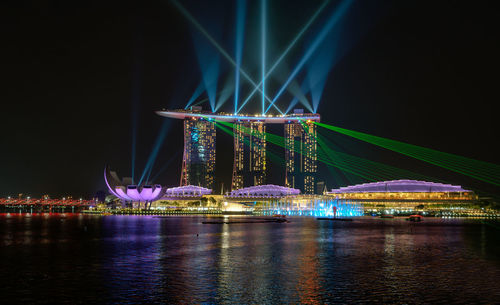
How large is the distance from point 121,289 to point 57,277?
4.57 meters

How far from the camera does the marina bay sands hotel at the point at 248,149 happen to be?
6216 inches

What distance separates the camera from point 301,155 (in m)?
160

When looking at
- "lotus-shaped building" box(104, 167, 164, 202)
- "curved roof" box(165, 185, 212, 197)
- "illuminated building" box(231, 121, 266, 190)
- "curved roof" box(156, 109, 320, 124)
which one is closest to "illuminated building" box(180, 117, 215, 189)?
"curved roof" box(156, 109, 320, 124)

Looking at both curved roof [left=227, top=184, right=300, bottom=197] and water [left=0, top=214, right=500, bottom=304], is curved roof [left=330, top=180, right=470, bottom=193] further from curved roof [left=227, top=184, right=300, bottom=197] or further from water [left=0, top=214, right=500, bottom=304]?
water [left=0, top=214, right=500, bottom=304]

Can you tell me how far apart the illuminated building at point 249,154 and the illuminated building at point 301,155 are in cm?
858

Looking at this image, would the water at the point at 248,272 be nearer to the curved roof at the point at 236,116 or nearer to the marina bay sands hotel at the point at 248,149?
the curved roof at the point at 236,116

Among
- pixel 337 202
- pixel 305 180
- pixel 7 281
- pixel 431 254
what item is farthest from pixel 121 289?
pixel 305 180

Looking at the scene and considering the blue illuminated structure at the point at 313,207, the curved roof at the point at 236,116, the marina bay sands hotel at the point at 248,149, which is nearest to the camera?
the blue illuminated structure at the point at 313,207

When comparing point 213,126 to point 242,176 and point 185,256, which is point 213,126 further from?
point 185,256

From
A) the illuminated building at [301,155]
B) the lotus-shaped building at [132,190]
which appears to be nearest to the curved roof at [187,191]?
the illuminated building at [301,155]

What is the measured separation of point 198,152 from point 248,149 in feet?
56.0

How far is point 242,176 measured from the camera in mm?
162750

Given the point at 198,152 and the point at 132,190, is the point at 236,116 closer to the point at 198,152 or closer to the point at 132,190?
the point at 198,152

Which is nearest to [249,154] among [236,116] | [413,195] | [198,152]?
[236,116]
